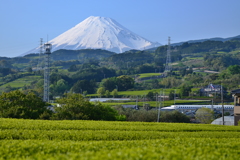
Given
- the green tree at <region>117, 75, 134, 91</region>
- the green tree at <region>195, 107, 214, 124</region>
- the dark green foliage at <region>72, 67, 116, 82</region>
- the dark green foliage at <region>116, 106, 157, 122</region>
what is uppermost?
the dark green foliage at <region>72, 67, 116, 82</region>

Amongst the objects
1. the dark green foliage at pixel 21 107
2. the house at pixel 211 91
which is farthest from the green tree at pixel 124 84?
the dark green foliage at pixel 21 107

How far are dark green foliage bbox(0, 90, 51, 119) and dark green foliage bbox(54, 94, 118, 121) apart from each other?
149 centimetres

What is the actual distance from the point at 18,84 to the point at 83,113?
9468cm

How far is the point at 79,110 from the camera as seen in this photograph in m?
37.9

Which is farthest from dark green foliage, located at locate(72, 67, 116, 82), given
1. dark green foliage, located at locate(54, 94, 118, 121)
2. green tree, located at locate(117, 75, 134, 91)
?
dark green foliage, located at locate(54, 94, 118, 121)

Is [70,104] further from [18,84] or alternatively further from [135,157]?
[18,84]

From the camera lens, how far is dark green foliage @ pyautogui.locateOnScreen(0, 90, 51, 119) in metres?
34.3

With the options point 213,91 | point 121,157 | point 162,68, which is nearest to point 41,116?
point 121,157

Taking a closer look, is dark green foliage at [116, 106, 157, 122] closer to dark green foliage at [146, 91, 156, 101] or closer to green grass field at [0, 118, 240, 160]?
green grass field at [0, 118, 240, 160]

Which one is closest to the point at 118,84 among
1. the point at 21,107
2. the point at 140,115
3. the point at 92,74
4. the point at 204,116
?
the point at 92,74

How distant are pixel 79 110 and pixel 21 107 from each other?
5982mm

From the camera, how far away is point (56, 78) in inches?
5226

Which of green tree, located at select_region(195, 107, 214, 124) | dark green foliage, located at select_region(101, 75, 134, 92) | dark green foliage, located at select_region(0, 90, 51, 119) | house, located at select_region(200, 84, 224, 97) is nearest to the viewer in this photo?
dark green foliage, located at select_region(0, 90, 51, 119)

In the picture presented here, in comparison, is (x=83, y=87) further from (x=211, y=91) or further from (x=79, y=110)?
(x=79, y=110)
